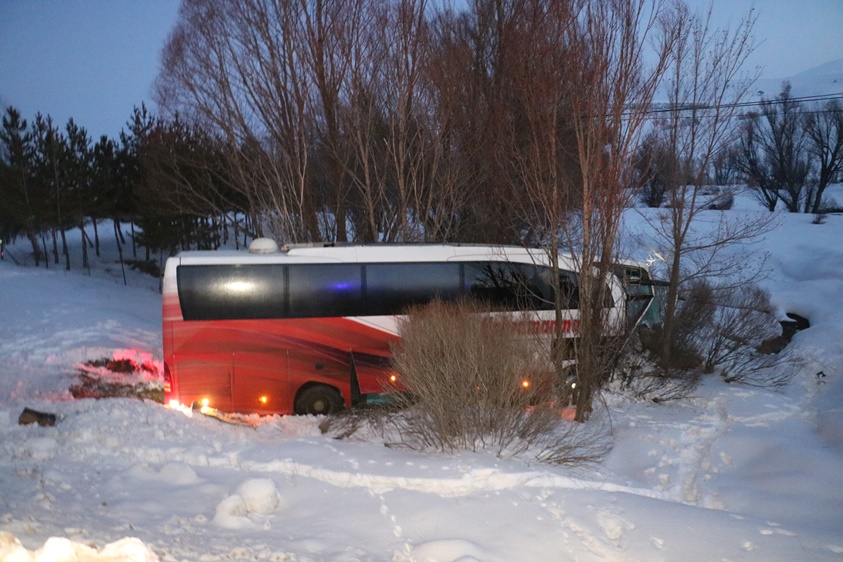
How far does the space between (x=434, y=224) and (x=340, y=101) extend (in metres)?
4.35

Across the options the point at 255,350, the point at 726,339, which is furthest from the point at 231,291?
the point at 726,339

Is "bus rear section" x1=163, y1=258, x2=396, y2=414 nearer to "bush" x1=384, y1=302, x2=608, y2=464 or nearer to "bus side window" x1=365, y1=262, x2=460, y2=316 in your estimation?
"bus side window" x1=365, y1=262, x2=460, y2=316

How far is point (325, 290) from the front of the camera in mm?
12312

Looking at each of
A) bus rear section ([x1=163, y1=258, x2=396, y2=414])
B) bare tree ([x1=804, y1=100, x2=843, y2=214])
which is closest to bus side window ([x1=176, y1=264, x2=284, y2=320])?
bus rear section ([x1=163, y1=258, x2=396, y2=414])

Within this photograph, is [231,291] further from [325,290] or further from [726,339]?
[726,339]

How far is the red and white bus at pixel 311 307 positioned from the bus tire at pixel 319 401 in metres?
0.02

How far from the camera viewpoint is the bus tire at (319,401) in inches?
488

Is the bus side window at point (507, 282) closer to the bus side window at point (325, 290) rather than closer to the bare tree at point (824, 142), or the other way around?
the bus side window at point (325, 290)

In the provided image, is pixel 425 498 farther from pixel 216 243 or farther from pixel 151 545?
pixel 216 243

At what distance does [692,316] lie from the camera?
630 inches

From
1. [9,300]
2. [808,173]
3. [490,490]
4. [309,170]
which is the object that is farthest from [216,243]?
[808,173]

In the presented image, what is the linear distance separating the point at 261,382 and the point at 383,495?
5761 millimetres

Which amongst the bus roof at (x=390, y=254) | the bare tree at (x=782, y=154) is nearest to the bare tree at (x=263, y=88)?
the bus roof at (x=390, y=254)

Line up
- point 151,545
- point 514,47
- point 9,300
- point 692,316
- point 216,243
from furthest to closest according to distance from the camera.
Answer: point 216,243
point 9,300
point 692,316
point 514,47
point 151,545
